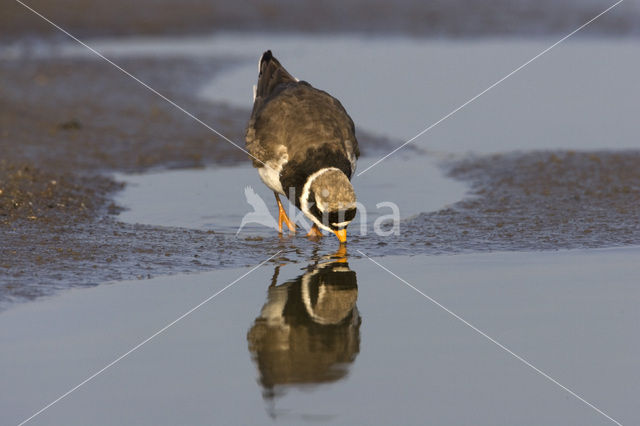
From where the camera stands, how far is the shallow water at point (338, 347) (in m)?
5.07

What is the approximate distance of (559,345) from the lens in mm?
5945

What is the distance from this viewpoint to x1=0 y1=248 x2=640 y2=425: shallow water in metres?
5.07

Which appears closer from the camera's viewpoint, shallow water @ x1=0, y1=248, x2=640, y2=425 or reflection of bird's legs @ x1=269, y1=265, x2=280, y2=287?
shallow water @ x1=0, y1=248, x2=640, y2=425

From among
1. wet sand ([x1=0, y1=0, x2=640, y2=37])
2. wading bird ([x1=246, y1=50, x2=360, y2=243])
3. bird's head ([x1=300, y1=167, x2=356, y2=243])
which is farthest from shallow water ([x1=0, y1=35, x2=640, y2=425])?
wet sand ([x1=0, y1=0, x2=640, y2=37])

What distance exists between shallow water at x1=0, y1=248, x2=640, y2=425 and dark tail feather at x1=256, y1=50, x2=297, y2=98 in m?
2.74

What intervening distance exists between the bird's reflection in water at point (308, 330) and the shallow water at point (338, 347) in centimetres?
1

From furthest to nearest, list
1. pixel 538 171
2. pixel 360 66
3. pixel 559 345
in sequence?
pixel 360 66
pixel 538 171
pixel 559 345

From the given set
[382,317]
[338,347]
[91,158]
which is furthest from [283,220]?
[91,158]

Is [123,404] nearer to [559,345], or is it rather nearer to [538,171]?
[559,345]

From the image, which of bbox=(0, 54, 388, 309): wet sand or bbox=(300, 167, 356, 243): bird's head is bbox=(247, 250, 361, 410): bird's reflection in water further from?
bbox=(0, 54, 388, 309): wet sand

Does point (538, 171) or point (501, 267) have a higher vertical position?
point (538, 171)

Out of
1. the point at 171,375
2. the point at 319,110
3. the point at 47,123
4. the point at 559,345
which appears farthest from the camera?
the point at 47,123

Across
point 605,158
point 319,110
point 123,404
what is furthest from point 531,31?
point 123,404

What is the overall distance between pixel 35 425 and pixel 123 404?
1.54 ft
